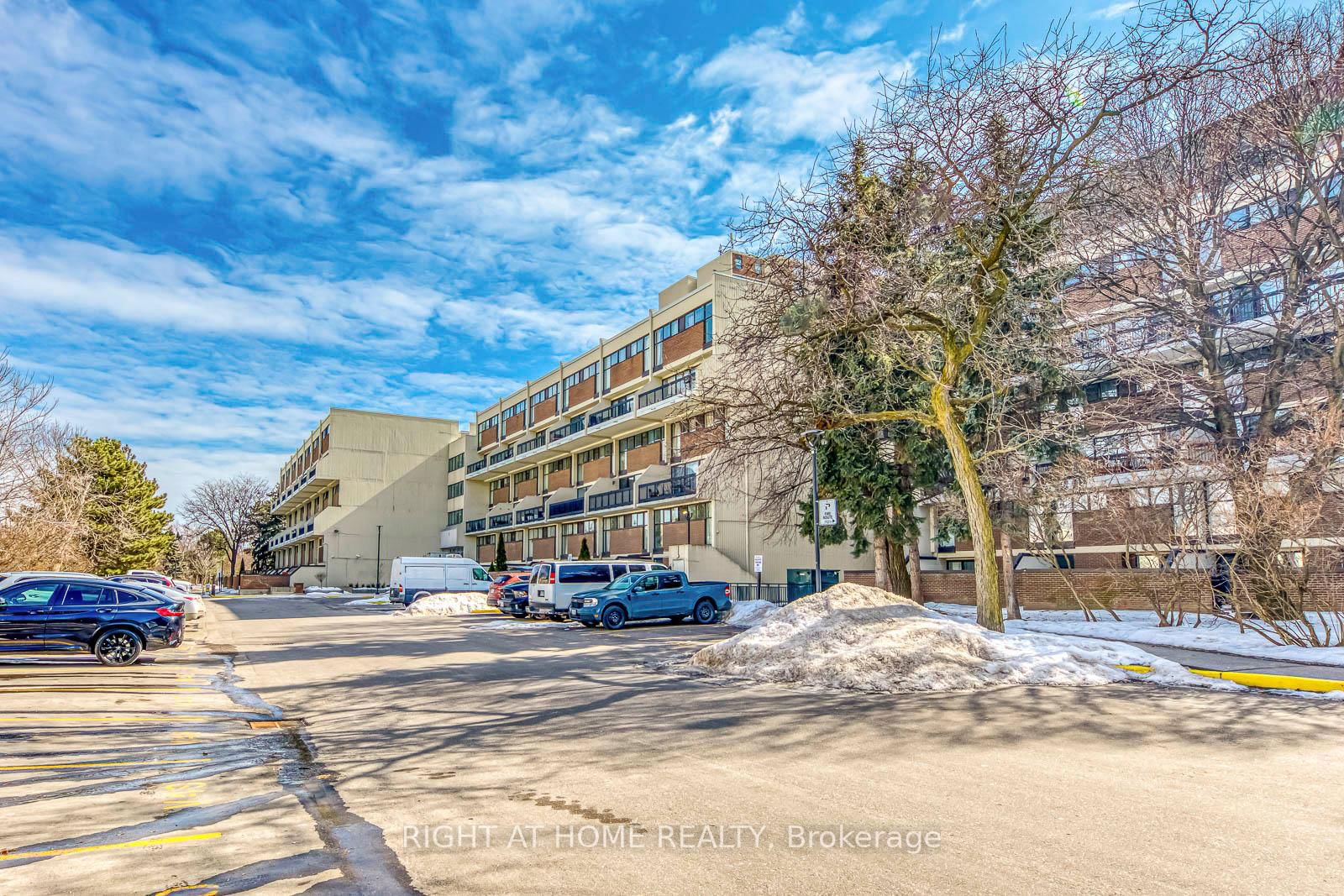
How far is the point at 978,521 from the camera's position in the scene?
1603cm

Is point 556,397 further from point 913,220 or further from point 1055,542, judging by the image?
point 913,220

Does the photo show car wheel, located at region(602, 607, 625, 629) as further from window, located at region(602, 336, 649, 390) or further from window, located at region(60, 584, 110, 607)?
window, located at region(602, 336, 649, 390)

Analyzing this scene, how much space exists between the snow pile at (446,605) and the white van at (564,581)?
7868mm

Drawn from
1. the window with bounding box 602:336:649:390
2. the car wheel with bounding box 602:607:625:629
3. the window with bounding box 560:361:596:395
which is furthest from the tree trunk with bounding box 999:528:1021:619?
the window with bounding box 560:361:596:395

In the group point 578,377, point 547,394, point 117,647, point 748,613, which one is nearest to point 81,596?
point 117,647

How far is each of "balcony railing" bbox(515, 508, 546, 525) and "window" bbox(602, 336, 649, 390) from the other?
11.4m

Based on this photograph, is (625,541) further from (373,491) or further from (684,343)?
(373,491)

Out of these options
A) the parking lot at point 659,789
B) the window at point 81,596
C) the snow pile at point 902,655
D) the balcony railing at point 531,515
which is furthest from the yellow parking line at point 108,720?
the balcony railing at point 531,515

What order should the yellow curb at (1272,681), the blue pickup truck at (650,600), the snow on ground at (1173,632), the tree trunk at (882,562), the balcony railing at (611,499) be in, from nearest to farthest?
the yellow curb at (1272,681) < the snow on ground at (1173,632) < the blue pickup truck at (650,600) < the tree trunk at (882,562) < the balcony railing at (611,499)

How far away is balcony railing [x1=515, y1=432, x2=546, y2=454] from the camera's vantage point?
61281mm

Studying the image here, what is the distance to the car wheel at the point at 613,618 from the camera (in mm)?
24984

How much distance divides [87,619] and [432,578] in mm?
26111

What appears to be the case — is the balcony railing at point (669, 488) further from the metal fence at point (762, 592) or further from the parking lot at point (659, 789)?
the parking lot at point (659, 789)

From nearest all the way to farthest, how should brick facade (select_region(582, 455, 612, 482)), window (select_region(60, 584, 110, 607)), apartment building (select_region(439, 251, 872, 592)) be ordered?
window (select_region(60, 584, 110, 607)), apartment building (select_region(439, 251, 872, 592)), brick facade (select_region(582, 455, 612, 482))
